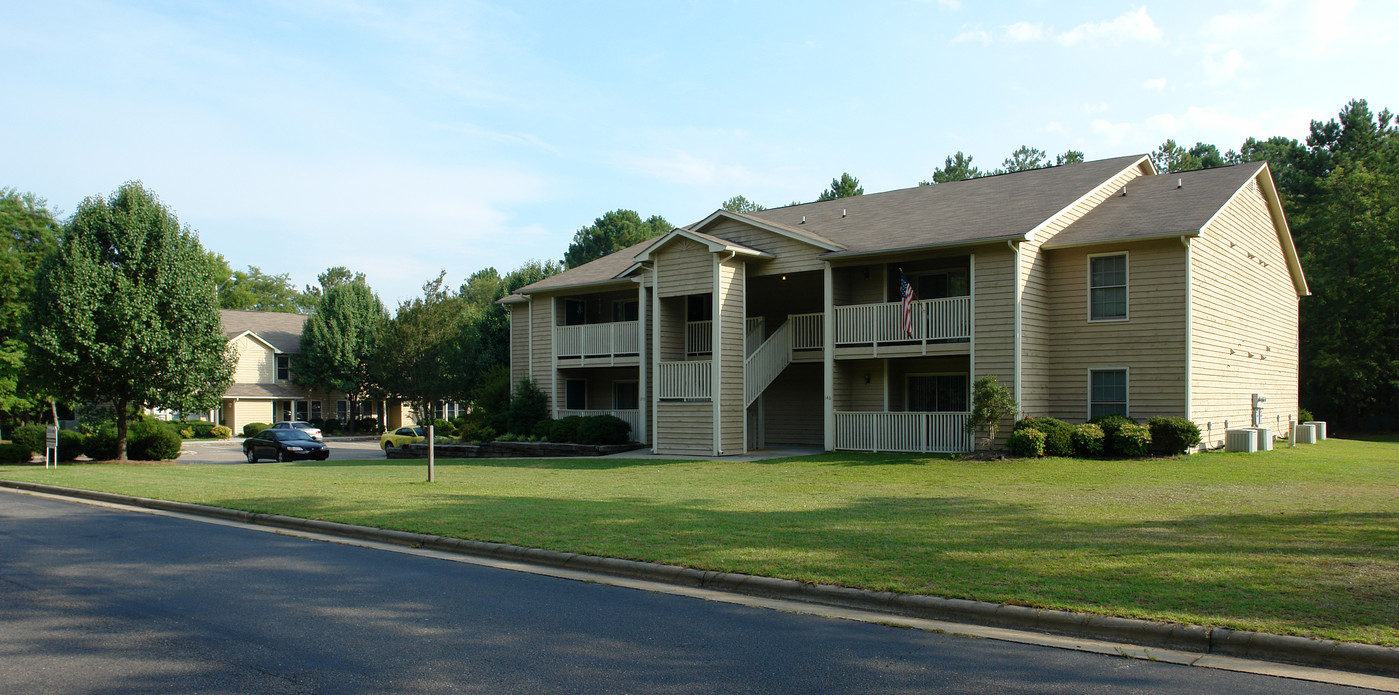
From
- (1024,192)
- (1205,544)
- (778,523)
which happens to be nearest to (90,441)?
(778,523)

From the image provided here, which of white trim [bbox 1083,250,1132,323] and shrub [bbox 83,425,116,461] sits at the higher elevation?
white trim [bbox 1083,250,1132,323]

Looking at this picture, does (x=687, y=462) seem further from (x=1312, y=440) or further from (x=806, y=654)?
(x=1312, y=440)

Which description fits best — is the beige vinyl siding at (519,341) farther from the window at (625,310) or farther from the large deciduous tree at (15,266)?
the large deciduous tree at (15,266)

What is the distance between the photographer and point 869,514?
12477 mm

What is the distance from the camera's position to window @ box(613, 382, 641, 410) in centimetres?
3228

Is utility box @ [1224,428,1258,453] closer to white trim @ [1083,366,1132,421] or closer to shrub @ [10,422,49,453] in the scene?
white trim @ [1083,366,1132,421]

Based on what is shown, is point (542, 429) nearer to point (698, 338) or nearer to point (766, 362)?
point (698, 338)

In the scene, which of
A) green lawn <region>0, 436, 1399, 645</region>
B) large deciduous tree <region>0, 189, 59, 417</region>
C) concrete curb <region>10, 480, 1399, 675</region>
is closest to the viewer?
concrete curb <region>10, 480, 1399, 675</region>

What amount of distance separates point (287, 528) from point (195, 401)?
20.8 m

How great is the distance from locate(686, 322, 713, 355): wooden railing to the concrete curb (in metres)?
16.9

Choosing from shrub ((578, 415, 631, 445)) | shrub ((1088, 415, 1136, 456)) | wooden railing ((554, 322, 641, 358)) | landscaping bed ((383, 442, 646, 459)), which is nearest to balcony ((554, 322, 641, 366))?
wooden railing ((554, 322, 641, 358))

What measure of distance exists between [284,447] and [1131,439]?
87.6 ft

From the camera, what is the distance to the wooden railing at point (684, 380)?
24.5 meters

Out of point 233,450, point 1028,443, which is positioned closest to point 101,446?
point 233,450
